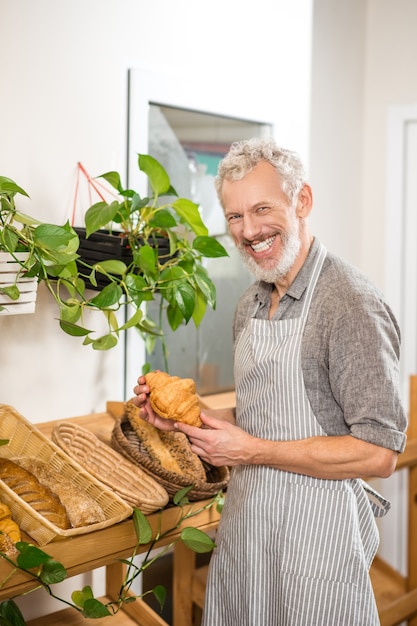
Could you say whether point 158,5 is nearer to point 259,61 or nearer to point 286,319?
point 259,61

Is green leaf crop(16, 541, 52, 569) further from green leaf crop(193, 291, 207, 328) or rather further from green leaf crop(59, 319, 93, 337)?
green leaf crop(193, 291, 207, 328)

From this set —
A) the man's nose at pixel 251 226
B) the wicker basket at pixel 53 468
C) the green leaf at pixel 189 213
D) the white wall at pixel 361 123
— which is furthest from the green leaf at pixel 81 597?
the white wall at pixel 361 123

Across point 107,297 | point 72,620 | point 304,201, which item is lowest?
point 72,620

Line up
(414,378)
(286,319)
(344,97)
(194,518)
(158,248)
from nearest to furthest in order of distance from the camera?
1. (286,319)
2. (194,518)
3. (158,248)
4. (414,378)
5. (344,97)

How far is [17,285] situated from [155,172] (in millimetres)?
447

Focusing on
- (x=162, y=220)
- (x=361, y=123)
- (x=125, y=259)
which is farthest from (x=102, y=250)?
(x=361, y=123)

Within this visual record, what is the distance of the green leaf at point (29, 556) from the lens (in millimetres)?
1254

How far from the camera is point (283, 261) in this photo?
1.46 meters

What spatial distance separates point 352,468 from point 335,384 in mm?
160

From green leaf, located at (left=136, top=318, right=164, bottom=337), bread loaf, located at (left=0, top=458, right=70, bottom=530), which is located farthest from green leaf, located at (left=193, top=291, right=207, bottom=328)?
bread loaf, located at (left=0, top=458, right=70, bottom=530)

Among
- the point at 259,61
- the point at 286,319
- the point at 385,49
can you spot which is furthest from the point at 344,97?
the point at 286,319

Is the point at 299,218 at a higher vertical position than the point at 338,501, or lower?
higher

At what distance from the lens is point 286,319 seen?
1.47 metres

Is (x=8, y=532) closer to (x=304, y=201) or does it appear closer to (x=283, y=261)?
(x=283, y=261)
